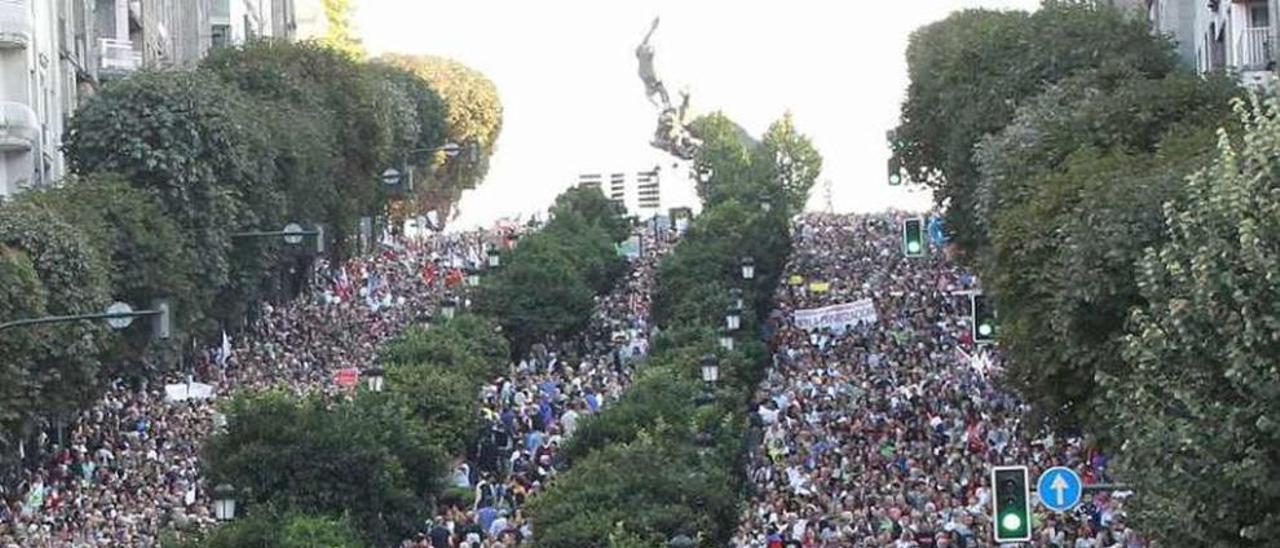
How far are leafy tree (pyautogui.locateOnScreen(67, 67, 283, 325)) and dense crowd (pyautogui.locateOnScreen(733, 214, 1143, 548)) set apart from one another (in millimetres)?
12231

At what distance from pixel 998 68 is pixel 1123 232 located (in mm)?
35493

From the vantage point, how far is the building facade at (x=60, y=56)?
10088cm

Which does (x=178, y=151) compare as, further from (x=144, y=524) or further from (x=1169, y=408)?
(x=1169, y=408)

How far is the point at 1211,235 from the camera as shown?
136 feet

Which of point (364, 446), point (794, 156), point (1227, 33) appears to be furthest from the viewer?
point (794, 156)

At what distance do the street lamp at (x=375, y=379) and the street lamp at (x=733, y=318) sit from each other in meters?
11.2

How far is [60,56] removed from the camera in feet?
358

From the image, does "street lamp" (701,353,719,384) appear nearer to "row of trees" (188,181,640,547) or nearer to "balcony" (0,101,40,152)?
"row of trees" (188,181,640,547)

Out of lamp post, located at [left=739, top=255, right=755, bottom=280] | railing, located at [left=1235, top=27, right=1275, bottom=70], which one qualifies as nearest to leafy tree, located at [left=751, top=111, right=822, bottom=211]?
lamp post, located at [left=739, top=255, right=755, bottom=280]

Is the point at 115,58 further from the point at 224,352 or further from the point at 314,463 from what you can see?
the point at 314,463

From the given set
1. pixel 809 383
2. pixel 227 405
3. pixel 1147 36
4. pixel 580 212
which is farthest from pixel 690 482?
pixel 580 212

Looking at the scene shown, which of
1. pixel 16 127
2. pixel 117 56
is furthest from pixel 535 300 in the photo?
pixel 117 56

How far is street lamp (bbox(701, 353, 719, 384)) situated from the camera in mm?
78750

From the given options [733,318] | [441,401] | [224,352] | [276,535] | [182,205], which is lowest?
[276,535]
